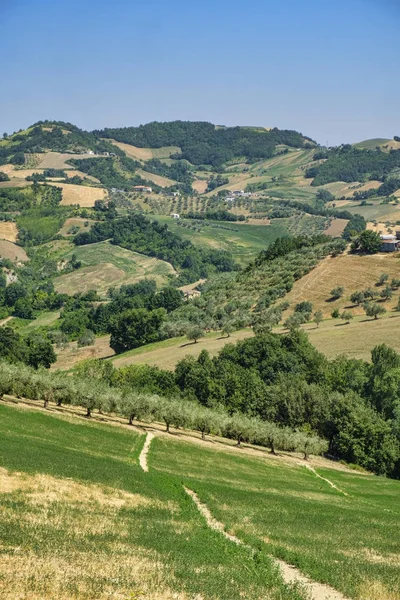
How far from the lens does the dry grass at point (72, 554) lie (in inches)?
908

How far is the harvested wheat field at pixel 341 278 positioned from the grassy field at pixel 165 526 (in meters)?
104

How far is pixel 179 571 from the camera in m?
26.5

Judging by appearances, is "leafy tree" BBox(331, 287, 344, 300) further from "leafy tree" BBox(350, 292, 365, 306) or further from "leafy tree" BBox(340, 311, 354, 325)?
"leafy tree" BBox(340, 311, 354, 325)

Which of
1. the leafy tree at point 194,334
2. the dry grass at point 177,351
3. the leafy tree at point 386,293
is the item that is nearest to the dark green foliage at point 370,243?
the leafy tree at point 386,293

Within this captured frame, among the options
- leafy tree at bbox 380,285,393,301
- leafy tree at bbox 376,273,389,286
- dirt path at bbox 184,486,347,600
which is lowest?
dirt path at bbox 184,486,347,600

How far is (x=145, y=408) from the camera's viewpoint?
88500 mm

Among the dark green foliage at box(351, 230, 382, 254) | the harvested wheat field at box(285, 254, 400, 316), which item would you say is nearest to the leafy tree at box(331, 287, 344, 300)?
the harvested wheat field at box(285, 254, 400, 316)

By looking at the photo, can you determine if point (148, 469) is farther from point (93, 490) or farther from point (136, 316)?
point (136, 316)

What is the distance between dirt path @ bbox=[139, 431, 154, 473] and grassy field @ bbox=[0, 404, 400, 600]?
2.21 ft

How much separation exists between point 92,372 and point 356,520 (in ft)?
268

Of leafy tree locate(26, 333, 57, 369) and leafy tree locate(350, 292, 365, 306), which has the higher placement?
leafy tree locate(350, 292, 365, 306)

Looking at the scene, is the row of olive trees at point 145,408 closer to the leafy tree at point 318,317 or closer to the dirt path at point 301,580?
the dirt path at point 301,580

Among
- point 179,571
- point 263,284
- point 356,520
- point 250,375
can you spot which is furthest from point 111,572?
point 263,284

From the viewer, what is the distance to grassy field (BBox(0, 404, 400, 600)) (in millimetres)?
24859
